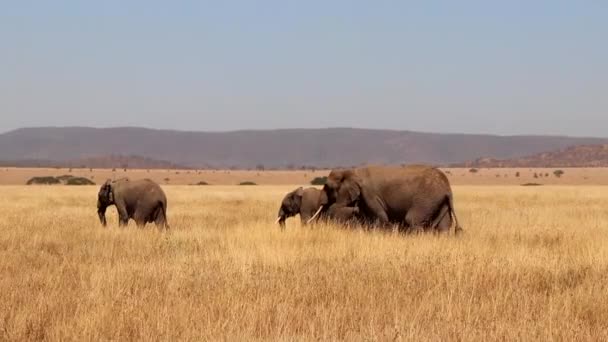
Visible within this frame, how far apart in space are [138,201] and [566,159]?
17284cm

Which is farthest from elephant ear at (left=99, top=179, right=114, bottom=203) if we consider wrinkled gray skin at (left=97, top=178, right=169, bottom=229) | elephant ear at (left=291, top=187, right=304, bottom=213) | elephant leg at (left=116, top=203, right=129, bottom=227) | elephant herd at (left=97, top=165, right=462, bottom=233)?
elephant ear at (left=291, top=187, right=304, bottom=213)

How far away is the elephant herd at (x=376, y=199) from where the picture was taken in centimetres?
1594

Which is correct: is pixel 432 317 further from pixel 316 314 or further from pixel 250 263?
pixel 250 263

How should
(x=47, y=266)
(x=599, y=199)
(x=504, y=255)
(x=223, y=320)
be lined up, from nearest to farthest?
(x=223, y=320)
(x=47, y=266)
(x=504, y=255)
(x=599, y=199)

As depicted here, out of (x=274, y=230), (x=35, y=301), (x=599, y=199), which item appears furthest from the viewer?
(x=599, y=199)

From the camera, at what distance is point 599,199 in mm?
33906

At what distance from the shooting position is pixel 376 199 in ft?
54.4

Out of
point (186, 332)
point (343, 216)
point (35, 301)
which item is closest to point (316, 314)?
point (186, 332)

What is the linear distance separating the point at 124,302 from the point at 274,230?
24.3 ft

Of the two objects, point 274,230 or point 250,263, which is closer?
point 250,263

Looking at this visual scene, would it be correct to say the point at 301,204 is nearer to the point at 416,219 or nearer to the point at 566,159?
the point at 416,219

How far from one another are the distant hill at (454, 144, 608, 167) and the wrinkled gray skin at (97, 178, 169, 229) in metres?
159

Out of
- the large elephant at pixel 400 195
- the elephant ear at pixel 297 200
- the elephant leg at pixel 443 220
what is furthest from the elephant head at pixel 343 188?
the elephant ear at pixel 297 200

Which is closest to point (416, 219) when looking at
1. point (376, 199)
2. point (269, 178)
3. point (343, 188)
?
point (376, 199)
